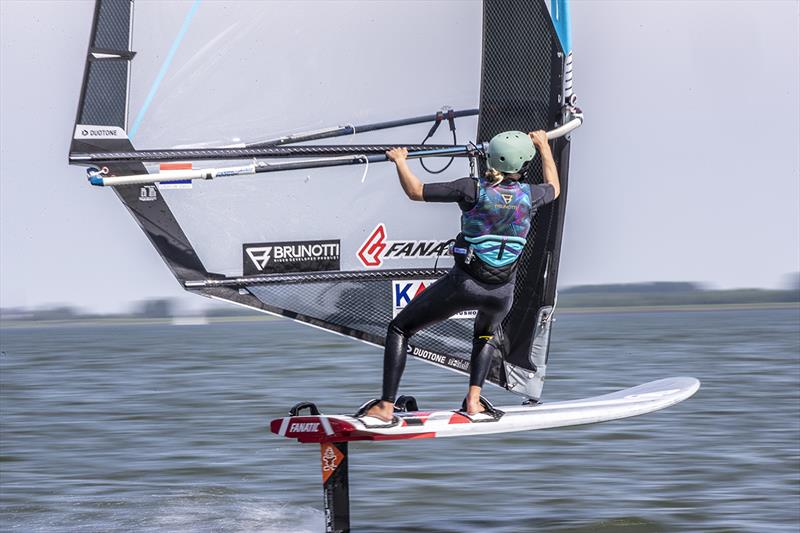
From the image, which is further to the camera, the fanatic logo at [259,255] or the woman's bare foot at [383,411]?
the fanatic logo at [259,255]

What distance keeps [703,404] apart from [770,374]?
449 cm

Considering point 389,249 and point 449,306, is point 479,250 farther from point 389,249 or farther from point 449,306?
point 389,249

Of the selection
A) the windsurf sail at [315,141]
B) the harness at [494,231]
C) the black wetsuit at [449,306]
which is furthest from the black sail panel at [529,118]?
the harness at [494,231]

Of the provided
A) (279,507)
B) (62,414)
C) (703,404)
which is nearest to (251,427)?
(62,414)

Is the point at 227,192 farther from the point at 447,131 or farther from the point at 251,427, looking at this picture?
the point at 251,427

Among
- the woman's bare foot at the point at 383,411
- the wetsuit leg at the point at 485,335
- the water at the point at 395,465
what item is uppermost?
the wetsuit leg at the point at 485,335

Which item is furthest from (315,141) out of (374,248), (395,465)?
(395,465)

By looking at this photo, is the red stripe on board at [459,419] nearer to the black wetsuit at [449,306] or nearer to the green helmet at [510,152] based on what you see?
the black wetsuit at [449,306]

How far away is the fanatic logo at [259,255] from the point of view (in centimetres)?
730

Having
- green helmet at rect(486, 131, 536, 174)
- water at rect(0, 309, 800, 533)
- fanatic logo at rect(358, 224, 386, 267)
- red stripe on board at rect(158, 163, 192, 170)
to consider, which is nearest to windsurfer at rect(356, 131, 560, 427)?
green helmet at rect(486, 131, 536, 174)

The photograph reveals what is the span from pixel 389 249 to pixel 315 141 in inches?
33.2

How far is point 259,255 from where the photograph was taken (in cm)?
731

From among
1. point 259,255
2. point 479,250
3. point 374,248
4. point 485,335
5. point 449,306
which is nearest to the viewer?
point 479,250

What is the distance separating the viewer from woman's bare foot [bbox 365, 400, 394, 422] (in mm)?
6535
